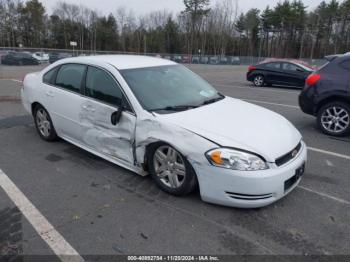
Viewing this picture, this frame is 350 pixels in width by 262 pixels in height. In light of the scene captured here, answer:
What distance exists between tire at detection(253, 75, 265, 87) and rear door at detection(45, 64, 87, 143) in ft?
40.1

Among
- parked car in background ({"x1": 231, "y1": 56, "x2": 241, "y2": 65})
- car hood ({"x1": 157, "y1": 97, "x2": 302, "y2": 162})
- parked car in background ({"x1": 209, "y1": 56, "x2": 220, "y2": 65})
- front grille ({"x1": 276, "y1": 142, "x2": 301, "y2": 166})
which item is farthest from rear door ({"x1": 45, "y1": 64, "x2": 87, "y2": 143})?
parked car in background ({"x1": 231, "y1": 56, "x2": 241, "y2": 65})

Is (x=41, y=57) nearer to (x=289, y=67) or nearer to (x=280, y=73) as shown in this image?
(x=280, y=73)

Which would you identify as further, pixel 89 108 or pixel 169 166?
pixel 89 108

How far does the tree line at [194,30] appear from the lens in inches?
2876

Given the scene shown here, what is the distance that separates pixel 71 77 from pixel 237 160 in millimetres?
2928

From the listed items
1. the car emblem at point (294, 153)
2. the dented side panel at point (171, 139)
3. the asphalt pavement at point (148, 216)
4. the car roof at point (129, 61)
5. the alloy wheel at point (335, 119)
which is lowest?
the asphalt pavement at point (148, 216)

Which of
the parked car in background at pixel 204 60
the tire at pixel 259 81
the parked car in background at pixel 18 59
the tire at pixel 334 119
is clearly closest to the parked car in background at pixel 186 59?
the parked car in background at pixel 204 60

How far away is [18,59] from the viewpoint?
96.7 ft

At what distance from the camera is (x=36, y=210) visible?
323cm

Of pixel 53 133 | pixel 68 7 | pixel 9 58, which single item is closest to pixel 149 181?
pixel 53 133

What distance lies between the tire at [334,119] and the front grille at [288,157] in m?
2.93

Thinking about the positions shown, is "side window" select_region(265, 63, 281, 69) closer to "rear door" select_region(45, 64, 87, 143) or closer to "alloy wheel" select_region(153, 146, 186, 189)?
"rear door" select_region(45, 64, 87, 143)

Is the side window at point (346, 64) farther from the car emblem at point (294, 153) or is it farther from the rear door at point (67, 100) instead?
the rear door at point (67, 100)

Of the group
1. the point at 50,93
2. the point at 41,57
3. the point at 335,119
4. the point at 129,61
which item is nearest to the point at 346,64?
the point at 335,119
